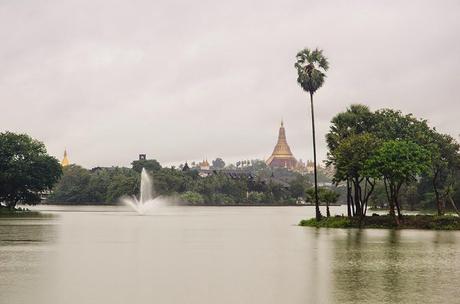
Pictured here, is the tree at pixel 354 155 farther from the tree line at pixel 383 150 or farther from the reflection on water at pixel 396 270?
the reflection on water at pixel 396 270

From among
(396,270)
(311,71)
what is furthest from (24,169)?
(396,270)

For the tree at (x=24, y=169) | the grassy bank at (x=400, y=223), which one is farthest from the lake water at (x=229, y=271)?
the tree at (x=24, y=169)

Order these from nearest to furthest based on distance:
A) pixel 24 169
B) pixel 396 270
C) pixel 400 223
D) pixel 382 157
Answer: pixel 396 270 → pixel 382 157 → pixel 400 223 → pixel 24 169

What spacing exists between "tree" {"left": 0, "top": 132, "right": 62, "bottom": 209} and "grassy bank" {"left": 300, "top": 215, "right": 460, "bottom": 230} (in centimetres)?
7788

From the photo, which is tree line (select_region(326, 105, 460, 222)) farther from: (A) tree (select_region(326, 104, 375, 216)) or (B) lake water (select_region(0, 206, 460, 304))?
(B) lake water (select_region(0, 206, 460, 304))

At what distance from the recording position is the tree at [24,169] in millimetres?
140250

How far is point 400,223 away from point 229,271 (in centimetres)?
4854

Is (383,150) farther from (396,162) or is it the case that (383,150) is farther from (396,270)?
(396,270)

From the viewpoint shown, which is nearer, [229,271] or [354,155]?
[229,271]

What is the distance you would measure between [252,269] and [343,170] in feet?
147

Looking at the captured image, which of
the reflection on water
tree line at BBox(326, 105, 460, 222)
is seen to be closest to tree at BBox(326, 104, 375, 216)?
tree line at BBox(326, 105, 460, 222)

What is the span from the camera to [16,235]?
68.6 m

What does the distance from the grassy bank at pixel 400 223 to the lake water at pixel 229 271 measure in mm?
19622

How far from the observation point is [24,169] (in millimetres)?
142250
